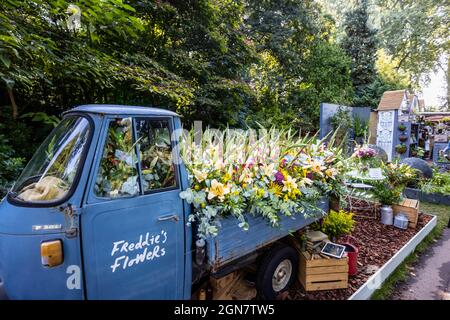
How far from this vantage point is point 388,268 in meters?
3.33

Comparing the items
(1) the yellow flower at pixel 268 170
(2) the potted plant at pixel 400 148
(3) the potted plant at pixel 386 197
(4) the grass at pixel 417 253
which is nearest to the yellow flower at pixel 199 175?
(1) the yellow flower at pixel 268 170

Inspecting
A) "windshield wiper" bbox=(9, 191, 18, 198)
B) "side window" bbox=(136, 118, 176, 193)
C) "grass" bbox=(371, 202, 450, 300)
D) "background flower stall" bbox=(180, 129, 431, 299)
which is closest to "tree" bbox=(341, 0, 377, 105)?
"grass" bbox=(371, 202, 450, 300)

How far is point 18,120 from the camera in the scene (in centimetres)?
389

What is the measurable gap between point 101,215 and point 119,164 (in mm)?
369

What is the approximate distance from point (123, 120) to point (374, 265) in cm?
355

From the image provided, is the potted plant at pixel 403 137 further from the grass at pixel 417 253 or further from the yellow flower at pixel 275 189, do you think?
the yellow flower at pixel 275 189

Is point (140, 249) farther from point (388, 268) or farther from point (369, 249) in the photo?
point (369, 249)

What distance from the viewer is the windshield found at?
1.72 m

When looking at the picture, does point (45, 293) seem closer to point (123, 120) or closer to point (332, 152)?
point (123, 120)

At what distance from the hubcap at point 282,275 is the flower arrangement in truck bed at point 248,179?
591 millimetres

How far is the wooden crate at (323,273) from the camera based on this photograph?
9.47ft

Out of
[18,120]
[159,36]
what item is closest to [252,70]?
[159,36]

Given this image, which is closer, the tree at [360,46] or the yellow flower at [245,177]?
the yellow flower at [245,177]

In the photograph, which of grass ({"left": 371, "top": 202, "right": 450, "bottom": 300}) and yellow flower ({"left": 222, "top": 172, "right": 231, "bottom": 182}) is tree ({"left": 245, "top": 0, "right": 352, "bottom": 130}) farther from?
yellow flower ({"left": 222, "top": 172, "right": 231, "bottom": 182})
